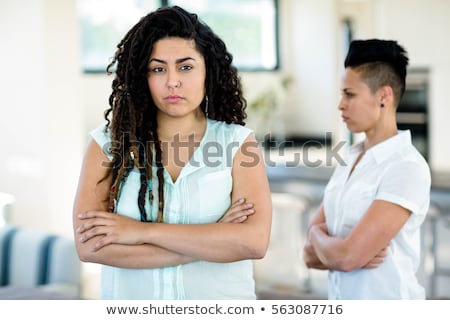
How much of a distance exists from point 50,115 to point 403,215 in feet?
6.50

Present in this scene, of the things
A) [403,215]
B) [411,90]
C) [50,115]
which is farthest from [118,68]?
[411,90]

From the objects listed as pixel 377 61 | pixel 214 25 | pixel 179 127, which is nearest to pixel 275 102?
pixel 214 25

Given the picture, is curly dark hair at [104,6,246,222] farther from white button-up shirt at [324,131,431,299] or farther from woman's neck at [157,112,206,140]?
white button-up shirt at [324,131,431,299]

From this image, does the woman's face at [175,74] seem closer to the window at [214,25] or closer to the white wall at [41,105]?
the white wall at [41,105]

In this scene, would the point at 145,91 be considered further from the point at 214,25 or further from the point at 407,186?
the point at 214,25

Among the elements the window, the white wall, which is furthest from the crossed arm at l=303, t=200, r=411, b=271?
the window

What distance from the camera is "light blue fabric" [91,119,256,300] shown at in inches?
45.0

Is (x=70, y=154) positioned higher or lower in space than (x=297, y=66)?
lower

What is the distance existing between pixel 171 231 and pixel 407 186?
44cm

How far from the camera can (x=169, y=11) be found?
1115 mm

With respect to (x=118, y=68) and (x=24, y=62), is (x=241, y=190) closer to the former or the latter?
(x=118, y=68)

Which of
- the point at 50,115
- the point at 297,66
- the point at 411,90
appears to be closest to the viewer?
the point at 50,115

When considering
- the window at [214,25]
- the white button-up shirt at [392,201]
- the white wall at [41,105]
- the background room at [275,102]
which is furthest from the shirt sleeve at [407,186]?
the window at [214,25]

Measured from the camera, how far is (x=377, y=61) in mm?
1321
